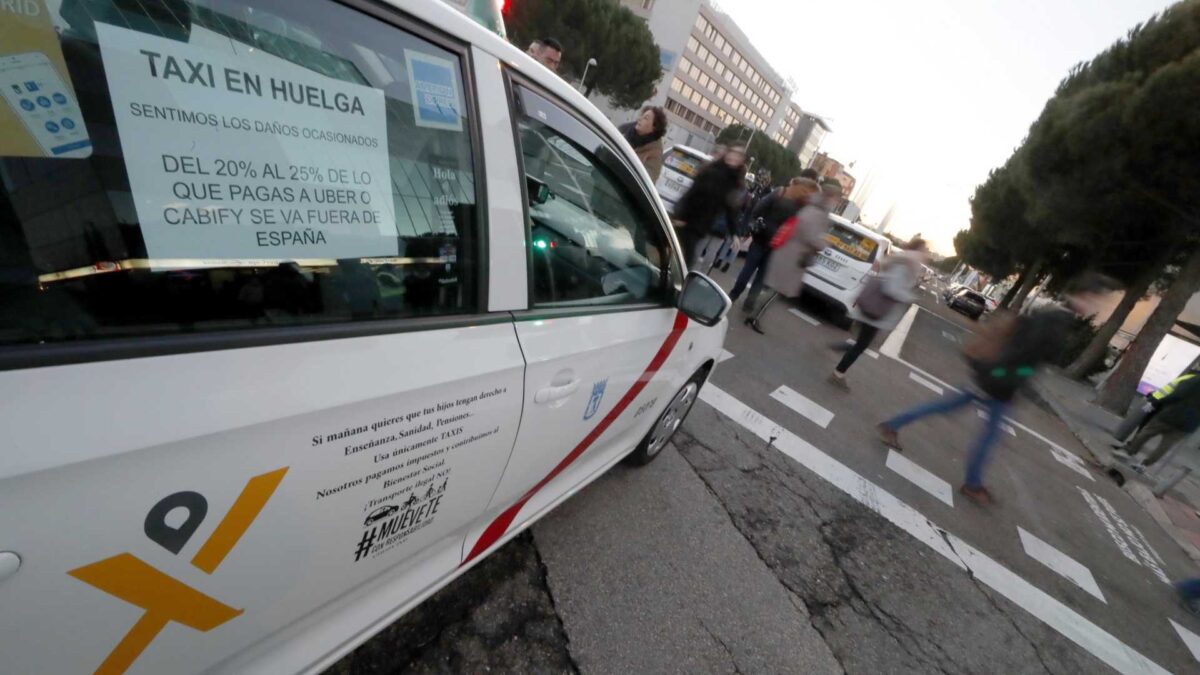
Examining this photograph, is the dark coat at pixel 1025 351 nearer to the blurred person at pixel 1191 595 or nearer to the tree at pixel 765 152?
the blurred person at pixel 1191 595

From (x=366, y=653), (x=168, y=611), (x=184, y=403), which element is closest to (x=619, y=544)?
(x=366, y=653)

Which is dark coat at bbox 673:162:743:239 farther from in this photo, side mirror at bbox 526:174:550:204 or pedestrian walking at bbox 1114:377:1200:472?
pedestrian walking at bbox 1114:377:1200:472

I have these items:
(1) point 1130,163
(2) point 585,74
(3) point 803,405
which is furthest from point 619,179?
(2) point 585,74

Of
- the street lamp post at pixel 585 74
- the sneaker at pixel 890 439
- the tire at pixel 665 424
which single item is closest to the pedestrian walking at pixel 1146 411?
the sneaker at pixel 890 439

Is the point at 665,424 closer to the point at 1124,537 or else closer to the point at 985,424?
the point at 985,424

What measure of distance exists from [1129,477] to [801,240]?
575cm

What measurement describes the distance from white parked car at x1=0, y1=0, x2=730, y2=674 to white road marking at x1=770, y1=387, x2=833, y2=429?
3.69 m

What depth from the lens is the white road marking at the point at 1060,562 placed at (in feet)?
11.9

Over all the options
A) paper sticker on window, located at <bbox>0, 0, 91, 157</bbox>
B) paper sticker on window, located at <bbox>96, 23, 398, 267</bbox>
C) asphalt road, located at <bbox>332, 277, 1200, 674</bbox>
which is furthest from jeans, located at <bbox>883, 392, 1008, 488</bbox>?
paper sticker on window, located at <bbox>0, 0, 91, 157</bbox>

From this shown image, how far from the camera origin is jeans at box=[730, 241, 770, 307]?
6105mm

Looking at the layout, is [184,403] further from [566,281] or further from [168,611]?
[566,281]

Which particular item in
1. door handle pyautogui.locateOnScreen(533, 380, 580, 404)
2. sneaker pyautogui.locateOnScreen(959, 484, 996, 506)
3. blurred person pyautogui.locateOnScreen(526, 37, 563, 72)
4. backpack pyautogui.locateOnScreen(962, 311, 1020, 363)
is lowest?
sneaker pyautogui.locateOnScreen(959, 484, 996, 506)

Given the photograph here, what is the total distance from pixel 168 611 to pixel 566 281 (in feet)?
4.11

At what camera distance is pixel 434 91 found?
3.83 feet
